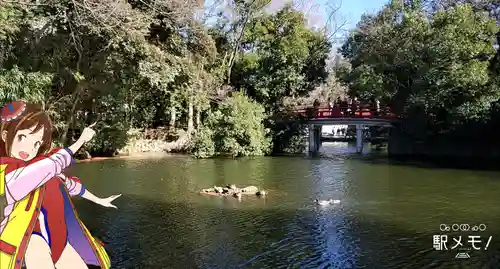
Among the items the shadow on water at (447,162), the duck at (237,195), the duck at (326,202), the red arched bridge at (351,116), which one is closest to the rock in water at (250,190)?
the duck at (237,195)

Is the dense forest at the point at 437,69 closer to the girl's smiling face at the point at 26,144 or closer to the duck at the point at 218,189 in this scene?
the duck at the point at 218,189

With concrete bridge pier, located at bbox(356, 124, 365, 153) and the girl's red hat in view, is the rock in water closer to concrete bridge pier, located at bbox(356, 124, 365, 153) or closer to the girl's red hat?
the girl's red hat

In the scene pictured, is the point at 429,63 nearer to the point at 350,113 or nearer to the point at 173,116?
the point at 350,113

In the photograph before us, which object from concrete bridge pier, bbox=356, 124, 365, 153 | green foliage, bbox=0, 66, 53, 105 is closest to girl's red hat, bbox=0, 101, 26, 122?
green foliage, bbox=0, 66, 53, 105

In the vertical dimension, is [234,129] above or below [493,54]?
below

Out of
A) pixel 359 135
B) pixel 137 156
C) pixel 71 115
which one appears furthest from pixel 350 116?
pixel 71 115

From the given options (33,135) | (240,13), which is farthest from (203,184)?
(240,13)

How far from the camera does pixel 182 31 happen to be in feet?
62.8

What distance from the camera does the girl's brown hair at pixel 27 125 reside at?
3854 millimetres

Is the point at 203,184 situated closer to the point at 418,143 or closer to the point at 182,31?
the point at 182,31

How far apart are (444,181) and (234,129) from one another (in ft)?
39.9

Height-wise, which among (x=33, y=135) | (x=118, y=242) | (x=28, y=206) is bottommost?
(x=118, y=242)

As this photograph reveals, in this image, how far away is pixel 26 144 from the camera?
3896mm

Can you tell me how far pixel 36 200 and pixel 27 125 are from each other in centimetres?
60
